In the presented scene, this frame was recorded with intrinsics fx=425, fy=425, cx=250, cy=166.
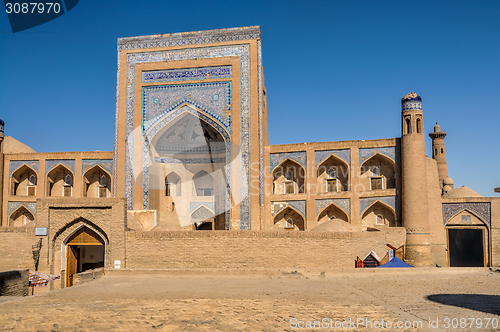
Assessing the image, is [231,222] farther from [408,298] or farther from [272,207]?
[408,298]

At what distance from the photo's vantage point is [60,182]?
63.8 ft

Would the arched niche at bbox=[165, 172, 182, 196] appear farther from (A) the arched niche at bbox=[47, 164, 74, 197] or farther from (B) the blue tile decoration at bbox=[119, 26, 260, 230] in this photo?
(A) the arched niche at bbox=[47, 164, 74, 197]

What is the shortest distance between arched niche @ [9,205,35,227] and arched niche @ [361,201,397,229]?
47.2 feet

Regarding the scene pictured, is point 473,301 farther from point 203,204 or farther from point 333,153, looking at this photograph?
point 203,204

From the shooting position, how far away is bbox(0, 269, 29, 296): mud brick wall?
9.02 meters

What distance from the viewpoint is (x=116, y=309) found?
6215 mm

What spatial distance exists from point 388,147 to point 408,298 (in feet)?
34.2

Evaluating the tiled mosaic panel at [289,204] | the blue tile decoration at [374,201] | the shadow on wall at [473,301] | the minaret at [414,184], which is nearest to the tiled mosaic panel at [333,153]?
the blue tile decoration at [374,201]

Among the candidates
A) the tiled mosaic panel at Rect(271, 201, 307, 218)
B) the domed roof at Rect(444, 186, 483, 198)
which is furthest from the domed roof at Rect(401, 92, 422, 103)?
the domed roof at Rect(444, 186, 483, 198)

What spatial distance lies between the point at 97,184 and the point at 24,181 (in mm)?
3496

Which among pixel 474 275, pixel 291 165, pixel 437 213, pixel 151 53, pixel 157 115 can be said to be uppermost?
pixel 151 53

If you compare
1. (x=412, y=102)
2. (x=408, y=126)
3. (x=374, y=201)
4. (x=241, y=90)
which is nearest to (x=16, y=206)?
(x=241, y=90)

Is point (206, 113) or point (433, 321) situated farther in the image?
point (206, 113)

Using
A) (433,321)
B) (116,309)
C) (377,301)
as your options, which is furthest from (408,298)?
(116,309)
